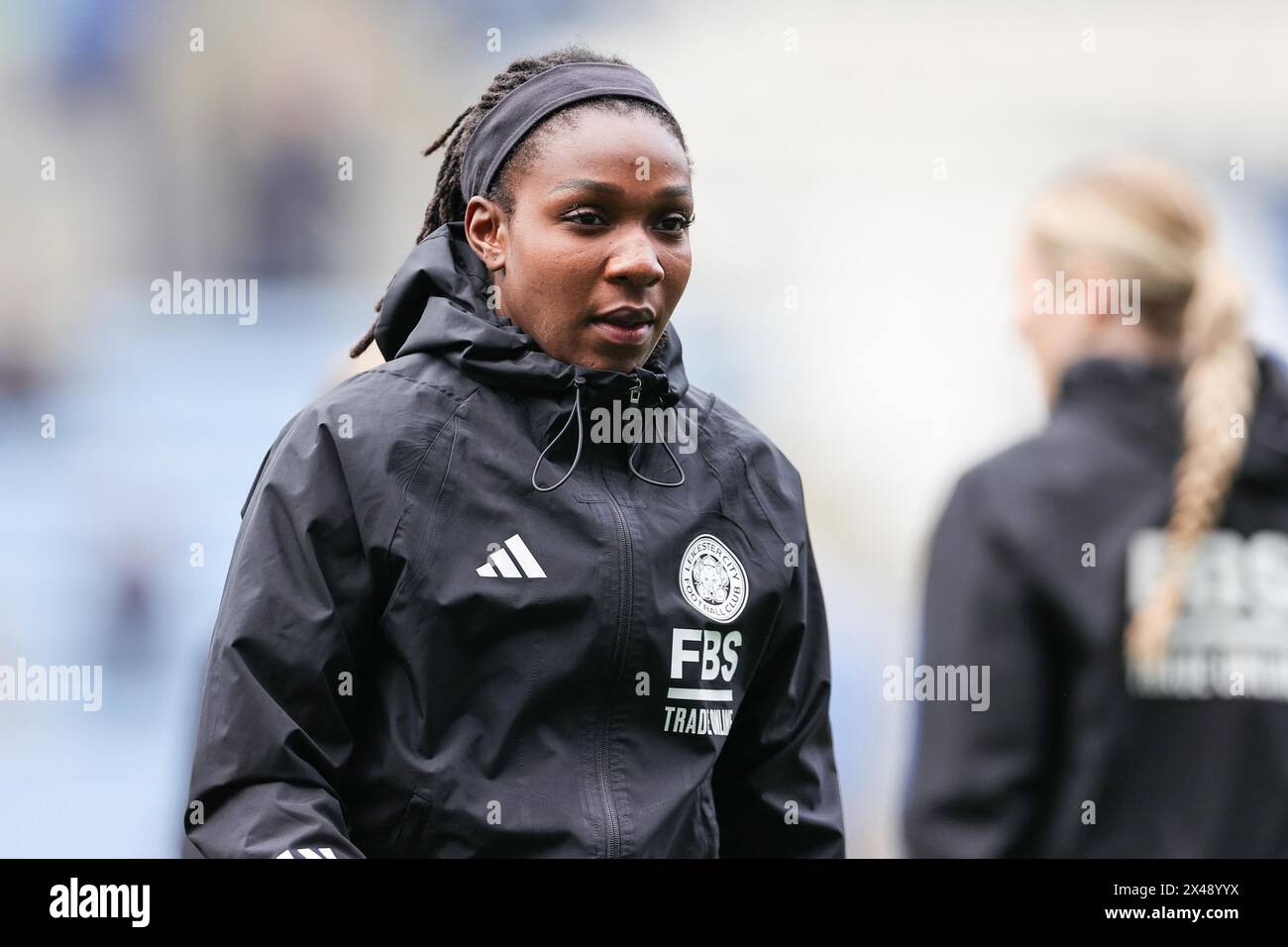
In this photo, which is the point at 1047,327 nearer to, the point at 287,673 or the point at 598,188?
the point at 598,188

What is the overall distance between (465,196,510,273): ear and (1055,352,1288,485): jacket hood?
869 millimetres

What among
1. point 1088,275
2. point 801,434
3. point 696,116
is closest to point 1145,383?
point 1088,275

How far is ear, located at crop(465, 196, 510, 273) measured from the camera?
8.74 ft

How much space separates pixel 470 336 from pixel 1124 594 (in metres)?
0.97

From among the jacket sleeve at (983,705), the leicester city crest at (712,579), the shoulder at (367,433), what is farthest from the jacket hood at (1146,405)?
the shoulder at (367,433)

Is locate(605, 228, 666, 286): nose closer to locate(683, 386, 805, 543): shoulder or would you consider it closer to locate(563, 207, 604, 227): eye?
locate(563, 207, 604, 227): eye

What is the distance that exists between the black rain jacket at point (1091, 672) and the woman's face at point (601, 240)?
0.61 metres

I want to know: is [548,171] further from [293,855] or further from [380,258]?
[380,258]

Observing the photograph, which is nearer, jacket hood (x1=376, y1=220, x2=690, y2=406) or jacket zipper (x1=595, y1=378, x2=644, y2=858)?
jacket zipper (x1=595, y1=378, x2=644, y2=858)

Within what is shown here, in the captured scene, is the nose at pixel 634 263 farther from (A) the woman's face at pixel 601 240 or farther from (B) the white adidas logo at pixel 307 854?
(B) the white adidas logo at pixel 307 854

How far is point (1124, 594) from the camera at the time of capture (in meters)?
2.13

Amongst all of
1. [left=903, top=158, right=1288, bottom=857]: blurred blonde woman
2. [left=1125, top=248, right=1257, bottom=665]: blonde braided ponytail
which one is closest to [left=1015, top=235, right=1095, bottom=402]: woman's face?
[left=903, top=158, right=1288, bottom=857]: blurred blonde woman

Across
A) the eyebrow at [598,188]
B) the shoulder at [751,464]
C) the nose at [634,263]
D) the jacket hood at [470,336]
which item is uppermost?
the eyebrow at [598,188]

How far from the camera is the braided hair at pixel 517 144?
2.62 metres
